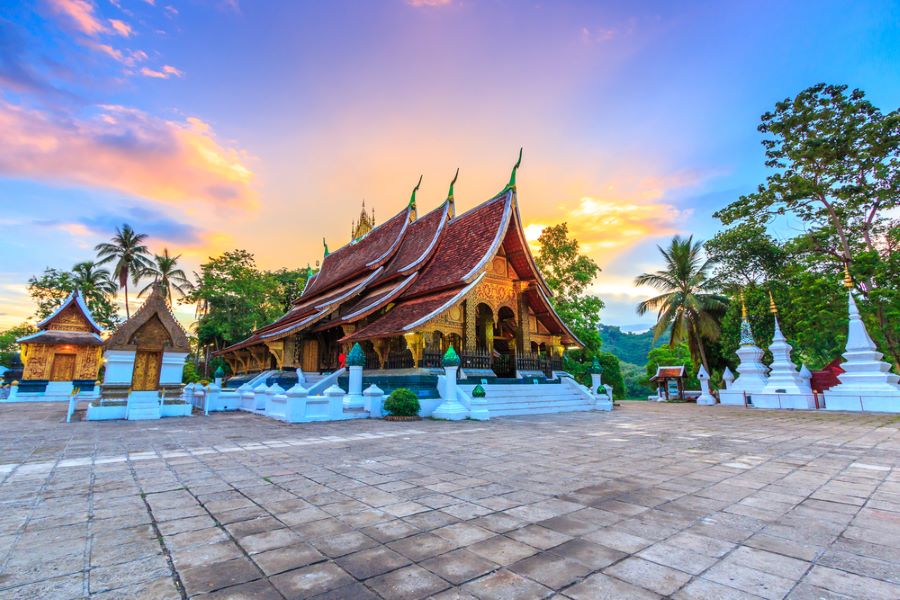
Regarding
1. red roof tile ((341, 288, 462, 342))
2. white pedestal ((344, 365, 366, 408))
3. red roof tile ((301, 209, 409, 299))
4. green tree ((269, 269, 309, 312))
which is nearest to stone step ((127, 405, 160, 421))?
white pedestal ((344, 365, 366, 408))

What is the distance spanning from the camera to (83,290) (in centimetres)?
3234

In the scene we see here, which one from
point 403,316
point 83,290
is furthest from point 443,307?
point 83,290

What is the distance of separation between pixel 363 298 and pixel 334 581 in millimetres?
15699

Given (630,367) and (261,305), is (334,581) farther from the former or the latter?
(630,367)

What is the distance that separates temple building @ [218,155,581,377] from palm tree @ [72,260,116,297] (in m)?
24.0

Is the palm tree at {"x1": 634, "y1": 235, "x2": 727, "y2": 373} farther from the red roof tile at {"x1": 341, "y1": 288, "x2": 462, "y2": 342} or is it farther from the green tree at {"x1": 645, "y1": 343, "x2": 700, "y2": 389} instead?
the red roof tile at {"x1": 341, "y1": 288, "x2": 462, "y2": 342}

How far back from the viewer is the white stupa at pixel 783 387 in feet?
47.5

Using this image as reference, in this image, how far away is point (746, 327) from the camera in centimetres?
1736

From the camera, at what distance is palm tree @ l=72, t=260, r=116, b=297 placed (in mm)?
32812

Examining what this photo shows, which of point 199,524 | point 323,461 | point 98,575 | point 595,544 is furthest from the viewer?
point 323,461

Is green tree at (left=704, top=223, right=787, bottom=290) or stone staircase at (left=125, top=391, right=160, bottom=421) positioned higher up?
green tree at (left=704, top=223, right=787, bottom=290)

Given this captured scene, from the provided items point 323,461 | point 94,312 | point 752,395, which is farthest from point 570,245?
point 94,312

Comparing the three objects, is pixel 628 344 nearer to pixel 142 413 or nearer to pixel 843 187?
pixel 843 187

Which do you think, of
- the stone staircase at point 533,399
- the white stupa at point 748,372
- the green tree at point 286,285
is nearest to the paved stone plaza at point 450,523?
the stone staircase at point 533,399
